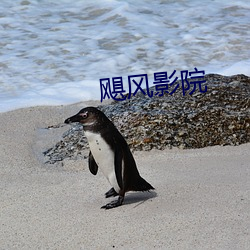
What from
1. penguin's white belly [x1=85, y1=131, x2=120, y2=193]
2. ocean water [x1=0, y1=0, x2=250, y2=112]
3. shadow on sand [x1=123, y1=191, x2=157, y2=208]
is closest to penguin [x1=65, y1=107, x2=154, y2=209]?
penguin's white belly [x1=85, y1=131, x2=120, y2=193]

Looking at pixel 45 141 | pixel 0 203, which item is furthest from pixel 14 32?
pixel 0 203

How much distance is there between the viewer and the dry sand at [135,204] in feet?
11.0

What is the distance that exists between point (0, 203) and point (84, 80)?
3846 millimetres

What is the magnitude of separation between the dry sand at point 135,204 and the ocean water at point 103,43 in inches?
85.7

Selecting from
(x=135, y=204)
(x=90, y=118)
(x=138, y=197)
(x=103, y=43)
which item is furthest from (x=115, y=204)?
(x=103, y=43)

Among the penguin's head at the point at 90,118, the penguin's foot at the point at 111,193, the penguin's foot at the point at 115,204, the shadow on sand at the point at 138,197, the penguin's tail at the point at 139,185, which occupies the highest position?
the penguin's head at the point at 90,118

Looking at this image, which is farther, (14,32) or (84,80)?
(14,32)

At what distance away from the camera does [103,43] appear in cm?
931

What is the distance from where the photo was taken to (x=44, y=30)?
32.7ft

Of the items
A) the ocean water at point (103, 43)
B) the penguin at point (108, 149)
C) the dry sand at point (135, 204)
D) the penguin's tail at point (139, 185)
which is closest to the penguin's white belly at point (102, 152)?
the penguin at point (108, 149)

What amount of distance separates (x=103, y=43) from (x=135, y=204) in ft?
18.8

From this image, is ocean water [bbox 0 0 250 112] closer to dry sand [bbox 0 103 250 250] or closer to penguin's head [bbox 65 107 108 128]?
dry sand [bbox 0 103 250 250]

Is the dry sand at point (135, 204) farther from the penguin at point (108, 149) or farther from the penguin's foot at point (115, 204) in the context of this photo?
the penguin at point (108, 149)

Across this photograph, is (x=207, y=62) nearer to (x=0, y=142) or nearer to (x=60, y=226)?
(x=0, y=142)
